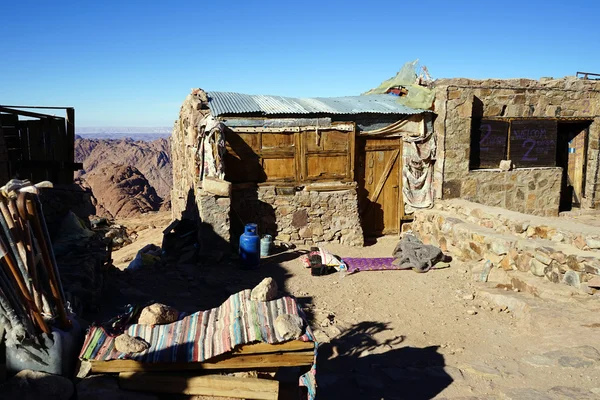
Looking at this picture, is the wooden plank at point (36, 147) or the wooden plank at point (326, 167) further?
the wooden plank at point (326, 167)

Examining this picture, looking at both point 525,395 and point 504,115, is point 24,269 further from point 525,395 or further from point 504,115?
point 504,115

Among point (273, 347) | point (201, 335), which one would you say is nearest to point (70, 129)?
point (201, 335)

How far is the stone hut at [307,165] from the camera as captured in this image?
934 centimetres

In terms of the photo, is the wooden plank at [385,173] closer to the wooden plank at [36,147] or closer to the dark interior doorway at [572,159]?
the dark interior doorway at [572,159]

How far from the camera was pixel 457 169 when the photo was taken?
1023 cm

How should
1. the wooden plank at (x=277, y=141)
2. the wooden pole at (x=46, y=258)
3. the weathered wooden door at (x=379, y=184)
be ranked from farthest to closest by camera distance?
1. the weathered wooden door at (x=379, y=184)
2. the wooden plank at (x=277, y=141)
3. the wooden pole at (x=46, y=258)

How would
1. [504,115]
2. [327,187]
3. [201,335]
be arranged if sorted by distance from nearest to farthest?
[201,335] → [327,187] → [504,115]

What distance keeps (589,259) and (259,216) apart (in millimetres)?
6081

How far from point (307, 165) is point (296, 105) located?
1.42 m

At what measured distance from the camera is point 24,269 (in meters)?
2.94

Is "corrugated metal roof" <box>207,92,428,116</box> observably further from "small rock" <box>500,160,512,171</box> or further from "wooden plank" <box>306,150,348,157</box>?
"small rock" <box>500,160,512,171</box>

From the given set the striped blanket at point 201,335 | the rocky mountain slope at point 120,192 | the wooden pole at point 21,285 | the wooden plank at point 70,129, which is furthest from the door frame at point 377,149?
the rocky mountain slope at point 120,192

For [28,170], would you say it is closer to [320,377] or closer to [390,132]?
[320,377]

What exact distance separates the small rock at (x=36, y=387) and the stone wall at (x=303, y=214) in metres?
6.62
